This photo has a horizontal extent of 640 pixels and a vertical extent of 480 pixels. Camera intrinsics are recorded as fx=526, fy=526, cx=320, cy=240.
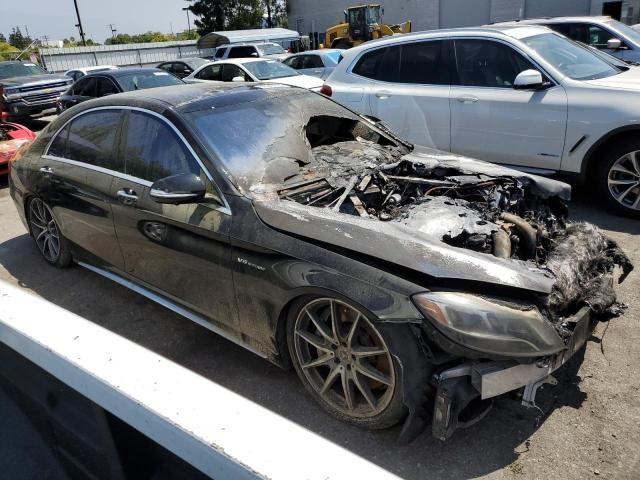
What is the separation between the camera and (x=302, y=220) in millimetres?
2740

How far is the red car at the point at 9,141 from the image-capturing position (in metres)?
8.48

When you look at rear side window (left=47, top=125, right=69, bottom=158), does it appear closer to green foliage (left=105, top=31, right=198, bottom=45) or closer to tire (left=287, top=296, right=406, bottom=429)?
tire (left=287, top=296, right=406, bottom=429)

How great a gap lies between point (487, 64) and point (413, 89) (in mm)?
882

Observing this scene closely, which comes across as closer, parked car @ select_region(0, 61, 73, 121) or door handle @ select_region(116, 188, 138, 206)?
door handle @ select_region(116, 188, 138, 206)

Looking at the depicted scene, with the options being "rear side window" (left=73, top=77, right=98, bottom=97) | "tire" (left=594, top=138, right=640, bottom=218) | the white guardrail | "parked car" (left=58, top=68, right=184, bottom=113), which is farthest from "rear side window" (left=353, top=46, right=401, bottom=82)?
"rear side window" (left=73, top=77, right=98, bottom=97)

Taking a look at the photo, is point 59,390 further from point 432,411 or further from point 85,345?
point 432,411

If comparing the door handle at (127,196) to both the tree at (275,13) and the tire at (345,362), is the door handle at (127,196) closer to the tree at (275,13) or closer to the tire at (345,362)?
the tire at (345,362)

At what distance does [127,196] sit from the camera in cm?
353

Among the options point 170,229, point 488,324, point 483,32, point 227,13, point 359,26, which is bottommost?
point 488,324

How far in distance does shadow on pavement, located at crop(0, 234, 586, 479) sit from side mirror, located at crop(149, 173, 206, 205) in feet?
3.53

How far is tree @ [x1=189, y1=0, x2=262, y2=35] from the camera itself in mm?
49219

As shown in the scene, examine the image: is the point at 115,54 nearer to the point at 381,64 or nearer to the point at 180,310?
the point at 381,64

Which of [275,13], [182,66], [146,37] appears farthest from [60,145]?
[146,37]

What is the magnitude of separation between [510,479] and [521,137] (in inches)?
156
